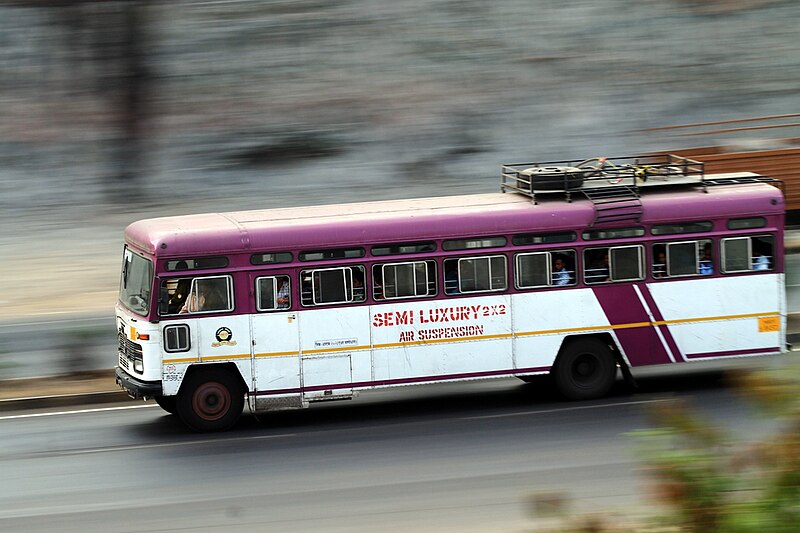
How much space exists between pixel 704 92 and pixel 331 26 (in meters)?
12.2

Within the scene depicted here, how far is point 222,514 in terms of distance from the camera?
10578mm

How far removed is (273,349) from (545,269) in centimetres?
354

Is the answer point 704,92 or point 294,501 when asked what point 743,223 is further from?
point 704,92

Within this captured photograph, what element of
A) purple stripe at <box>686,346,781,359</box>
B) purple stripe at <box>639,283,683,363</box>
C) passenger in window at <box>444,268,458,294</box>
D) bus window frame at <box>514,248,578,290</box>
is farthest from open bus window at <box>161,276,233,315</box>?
purple stripe at <box>686,346,781,359</box>

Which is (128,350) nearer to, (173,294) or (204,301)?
(173,294)

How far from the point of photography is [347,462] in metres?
12.3

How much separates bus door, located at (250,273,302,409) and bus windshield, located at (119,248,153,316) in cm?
126

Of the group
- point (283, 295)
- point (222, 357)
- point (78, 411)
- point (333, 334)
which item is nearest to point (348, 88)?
point (78, 411)

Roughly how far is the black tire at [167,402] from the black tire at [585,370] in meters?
4.81

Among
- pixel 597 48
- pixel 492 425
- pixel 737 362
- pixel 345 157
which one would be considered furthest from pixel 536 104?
pixel 492 425

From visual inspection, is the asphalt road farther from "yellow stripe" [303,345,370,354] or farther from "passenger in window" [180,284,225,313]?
"passenger in window" [180,284,225,313]

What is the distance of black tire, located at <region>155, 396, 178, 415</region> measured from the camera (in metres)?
14.6

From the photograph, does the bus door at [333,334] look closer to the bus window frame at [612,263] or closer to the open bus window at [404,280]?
the open bus window at [404,280]

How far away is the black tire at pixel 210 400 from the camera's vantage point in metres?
14.0
